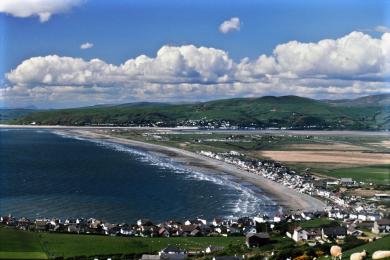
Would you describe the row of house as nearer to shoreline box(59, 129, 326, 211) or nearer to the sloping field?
shoreline box(59, 129, 326, 211)

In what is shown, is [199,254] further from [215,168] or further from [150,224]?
[215,168]

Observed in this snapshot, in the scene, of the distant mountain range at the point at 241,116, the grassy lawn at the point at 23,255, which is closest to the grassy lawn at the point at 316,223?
the grassy lawn at the point at 23,255

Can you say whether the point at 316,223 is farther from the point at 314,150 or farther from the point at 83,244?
the point at 314,150

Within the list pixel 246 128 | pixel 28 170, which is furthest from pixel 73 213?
pixel 246 128

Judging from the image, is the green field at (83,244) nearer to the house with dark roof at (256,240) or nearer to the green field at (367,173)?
the house with dark roof at (256,240)

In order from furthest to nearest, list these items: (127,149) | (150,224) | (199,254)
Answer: (127,149)
(150,224)
(199,254)

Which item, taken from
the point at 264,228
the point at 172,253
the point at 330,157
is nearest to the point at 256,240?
the point at 264,228
